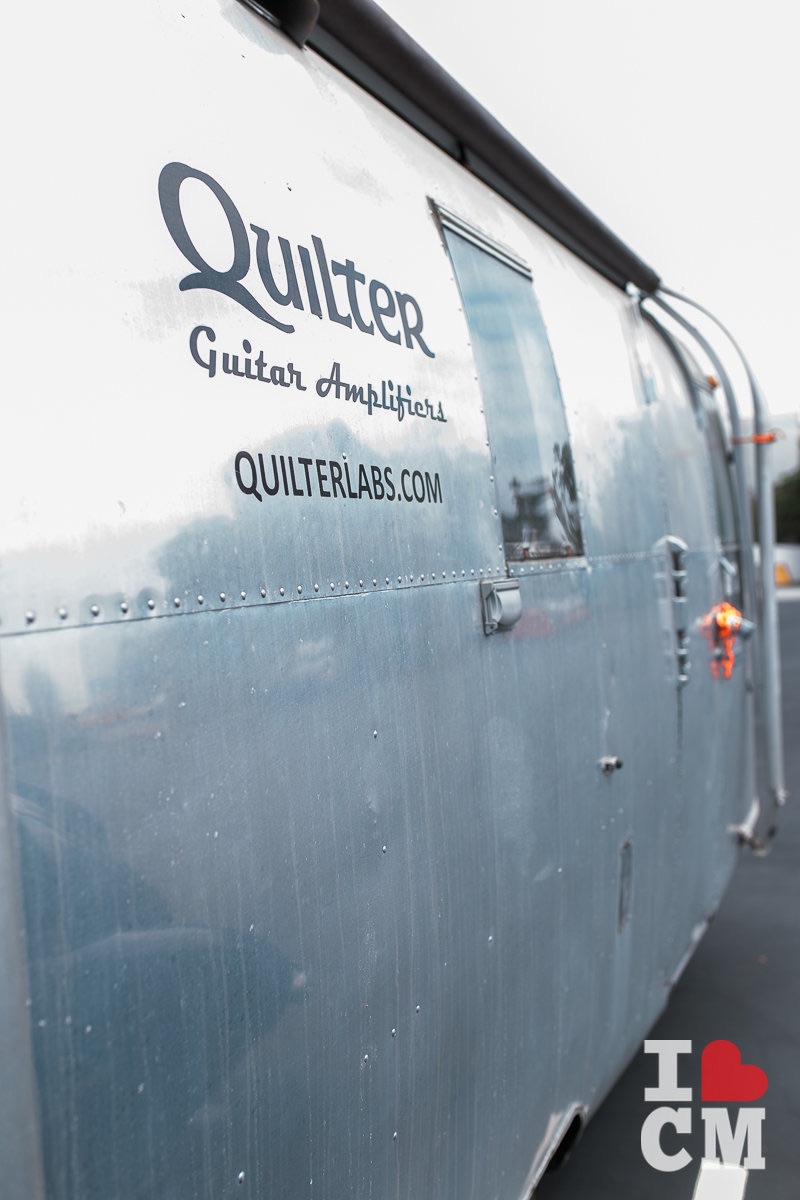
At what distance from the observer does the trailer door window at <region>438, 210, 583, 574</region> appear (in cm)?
239

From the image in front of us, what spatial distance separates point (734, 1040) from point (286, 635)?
3.68 m

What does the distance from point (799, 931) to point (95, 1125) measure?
5.15 m

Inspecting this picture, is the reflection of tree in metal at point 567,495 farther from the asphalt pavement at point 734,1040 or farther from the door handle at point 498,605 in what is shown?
the asphalt pavement at point 734,1040

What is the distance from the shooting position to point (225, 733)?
1.46 metres

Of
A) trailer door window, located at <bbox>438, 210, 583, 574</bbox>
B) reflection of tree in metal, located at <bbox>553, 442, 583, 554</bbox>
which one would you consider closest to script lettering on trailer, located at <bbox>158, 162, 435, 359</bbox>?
trailer door window, located at <bbox>438, 210, 583, 574</bbox>

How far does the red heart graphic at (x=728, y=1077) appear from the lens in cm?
400

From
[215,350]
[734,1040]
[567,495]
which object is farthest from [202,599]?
[734,1040]

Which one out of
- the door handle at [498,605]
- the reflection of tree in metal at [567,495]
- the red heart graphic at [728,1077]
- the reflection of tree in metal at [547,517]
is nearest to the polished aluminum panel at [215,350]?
the door handle at [498,605]

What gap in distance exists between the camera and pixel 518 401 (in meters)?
2.55

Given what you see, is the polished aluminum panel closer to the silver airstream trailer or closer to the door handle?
the silver airstream trailer

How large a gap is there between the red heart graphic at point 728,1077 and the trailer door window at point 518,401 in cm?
244

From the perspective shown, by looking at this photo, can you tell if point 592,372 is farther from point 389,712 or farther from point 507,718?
point 389,712

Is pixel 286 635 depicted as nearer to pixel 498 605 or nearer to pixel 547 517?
pixel 498 605

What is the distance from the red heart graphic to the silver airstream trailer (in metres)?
1.37
